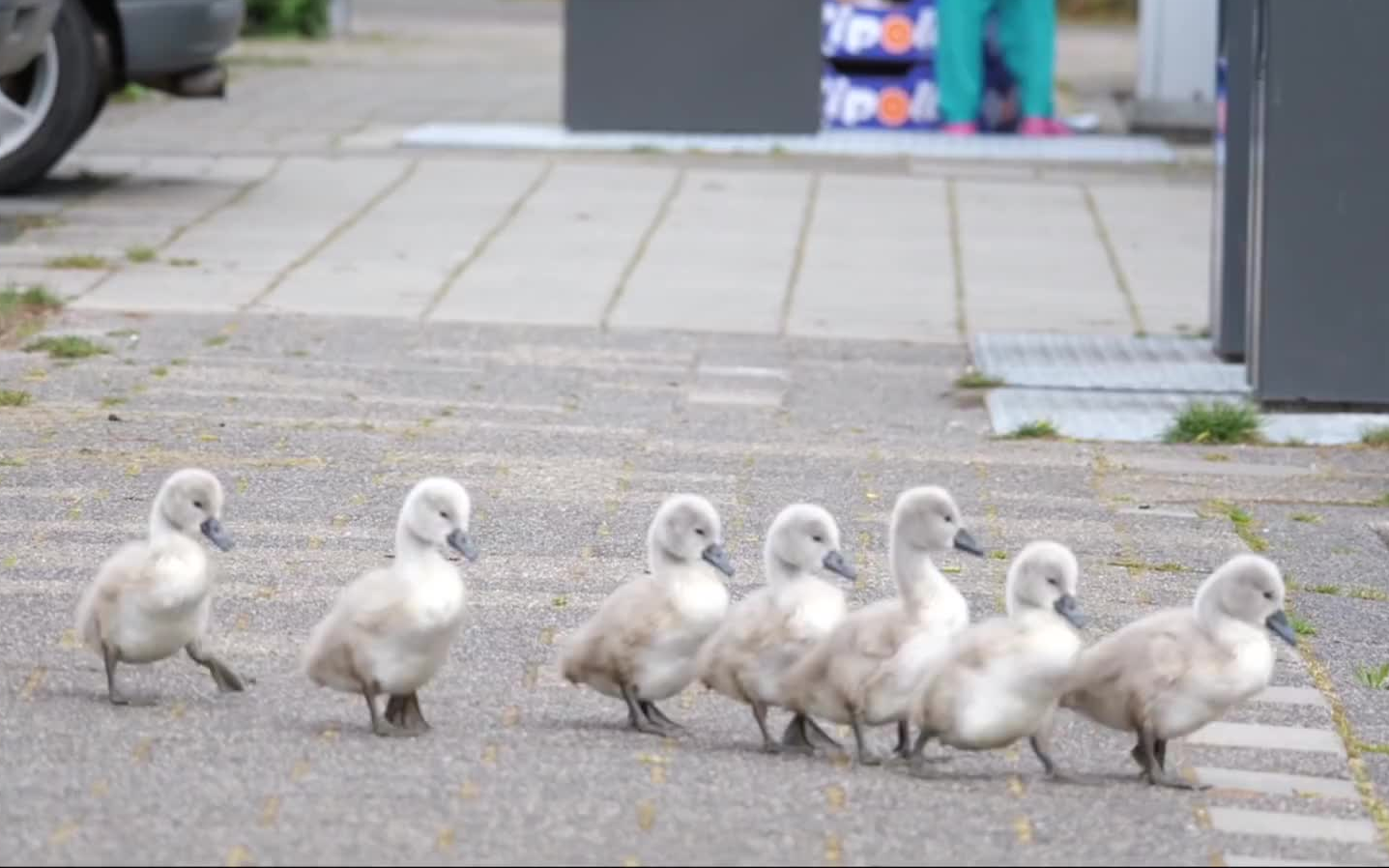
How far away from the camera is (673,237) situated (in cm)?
1384

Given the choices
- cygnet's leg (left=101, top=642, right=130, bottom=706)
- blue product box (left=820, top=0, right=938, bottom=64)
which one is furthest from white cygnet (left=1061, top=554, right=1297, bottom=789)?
blue product box (left=820, top=0, right=938, bottom=64)

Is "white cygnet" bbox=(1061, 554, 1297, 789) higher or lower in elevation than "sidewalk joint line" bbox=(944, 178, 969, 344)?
higher

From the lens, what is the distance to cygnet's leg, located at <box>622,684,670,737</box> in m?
5.59

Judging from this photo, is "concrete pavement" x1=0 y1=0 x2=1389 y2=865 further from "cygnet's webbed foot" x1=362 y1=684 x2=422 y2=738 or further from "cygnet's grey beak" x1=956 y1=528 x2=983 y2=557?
"cygnet's grey beak" x1=956 y1=528 x2=983 y2=557

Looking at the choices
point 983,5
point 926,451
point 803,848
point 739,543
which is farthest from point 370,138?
point 803,848

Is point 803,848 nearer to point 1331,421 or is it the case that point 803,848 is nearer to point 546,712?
point 546,712

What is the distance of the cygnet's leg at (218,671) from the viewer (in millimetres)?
5707

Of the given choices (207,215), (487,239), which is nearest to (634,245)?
(487,239)

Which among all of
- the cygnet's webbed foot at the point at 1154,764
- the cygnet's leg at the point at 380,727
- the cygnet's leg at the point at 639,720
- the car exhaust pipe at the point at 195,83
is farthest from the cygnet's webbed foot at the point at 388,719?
the car exhaust pipe at the point at 195,83

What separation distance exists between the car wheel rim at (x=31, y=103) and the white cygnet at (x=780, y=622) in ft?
30.3

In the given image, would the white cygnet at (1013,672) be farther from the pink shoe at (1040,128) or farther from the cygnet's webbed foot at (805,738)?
the pink shoe at (1040,128)

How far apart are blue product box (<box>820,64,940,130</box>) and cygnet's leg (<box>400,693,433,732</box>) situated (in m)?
13.7

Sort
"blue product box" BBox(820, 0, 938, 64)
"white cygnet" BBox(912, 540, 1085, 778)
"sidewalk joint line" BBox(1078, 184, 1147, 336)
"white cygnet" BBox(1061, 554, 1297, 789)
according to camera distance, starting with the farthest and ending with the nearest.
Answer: "blue product box" BBox(820, 0, 938, 64)
"sidewalk joint line" BBox(1078, 184, 1147, 336)
"white cygnet" BBox(1061, 554, 1297, 789)
"white cygnet" BBox(912, 540, 1085, 778)

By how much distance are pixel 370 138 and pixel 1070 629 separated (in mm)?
12766
